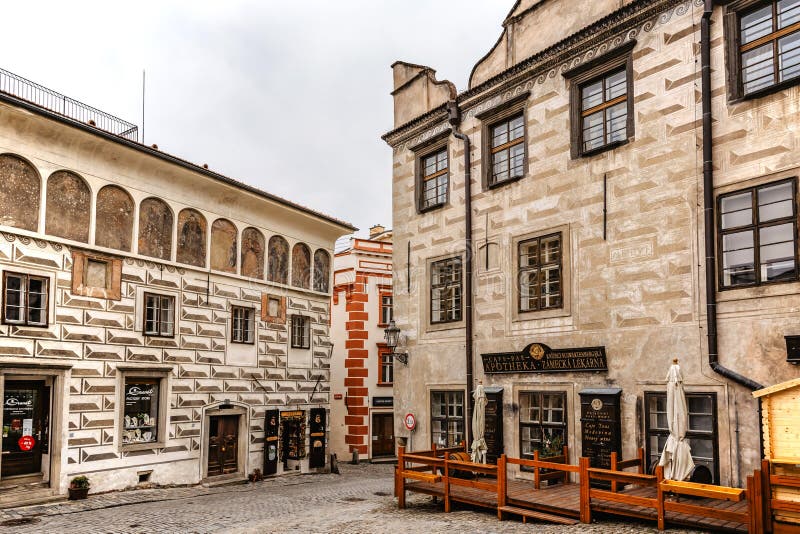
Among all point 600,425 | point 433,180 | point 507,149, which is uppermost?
point 507,149

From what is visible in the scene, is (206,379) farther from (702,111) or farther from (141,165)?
(702,111)

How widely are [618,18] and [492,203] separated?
486 cm

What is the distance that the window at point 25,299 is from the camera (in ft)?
55.2

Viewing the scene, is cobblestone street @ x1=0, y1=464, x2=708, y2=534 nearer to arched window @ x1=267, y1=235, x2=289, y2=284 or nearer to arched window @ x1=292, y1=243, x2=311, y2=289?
arched window @ x1=267, y1=235, x2=289, y2=284

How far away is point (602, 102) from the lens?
15.2 metres

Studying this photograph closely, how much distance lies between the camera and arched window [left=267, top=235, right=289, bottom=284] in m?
25.0

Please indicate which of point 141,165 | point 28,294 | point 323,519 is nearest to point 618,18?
point 323,519

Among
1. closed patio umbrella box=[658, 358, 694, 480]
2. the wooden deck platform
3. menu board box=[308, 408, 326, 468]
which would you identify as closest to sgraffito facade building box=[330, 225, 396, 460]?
menu board box=[308, 408, 326, 468]

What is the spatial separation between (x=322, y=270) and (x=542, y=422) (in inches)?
540

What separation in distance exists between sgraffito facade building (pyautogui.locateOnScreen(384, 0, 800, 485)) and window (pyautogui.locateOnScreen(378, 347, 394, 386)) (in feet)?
45.5

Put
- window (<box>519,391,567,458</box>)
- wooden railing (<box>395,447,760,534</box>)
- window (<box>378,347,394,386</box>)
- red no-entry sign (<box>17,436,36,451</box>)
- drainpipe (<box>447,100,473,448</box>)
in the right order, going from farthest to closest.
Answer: window (<box>378,347,394,386</box>) → drainpipe (<box>447,100,473,448</box>) → red no-entry sign (<box>17,436,36,451</box>) → window (<box>519,391,567,458</box>) → wooden railing (<box>395,447,760,534</box>)

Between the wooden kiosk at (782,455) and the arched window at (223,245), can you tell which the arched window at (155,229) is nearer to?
the arched window at (223,245)

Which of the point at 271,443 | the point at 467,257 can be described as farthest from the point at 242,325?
the point at 467,257

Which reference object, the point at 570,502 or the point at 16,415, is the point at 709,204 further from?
the point at 16,415
